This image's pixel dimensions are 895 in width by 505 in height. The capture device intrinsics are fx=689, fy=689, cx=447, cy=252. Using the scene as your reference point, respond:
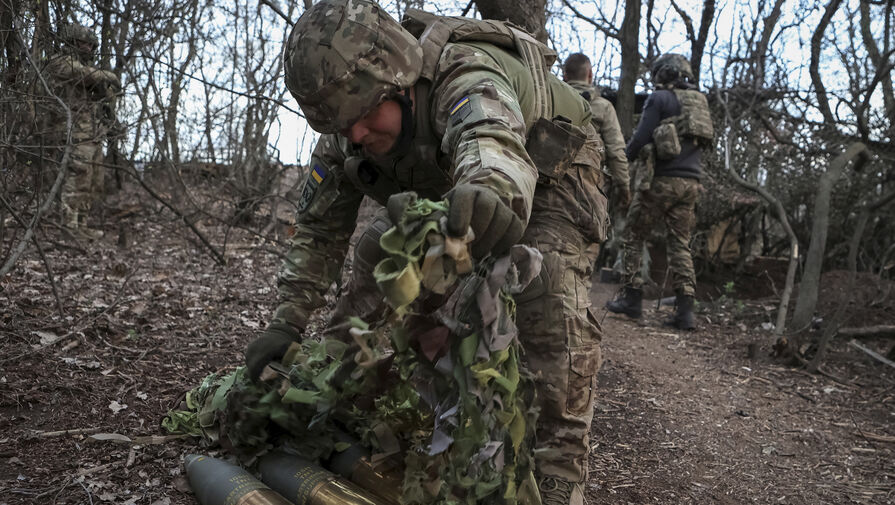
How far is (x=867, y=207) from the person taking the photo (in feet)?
16.7

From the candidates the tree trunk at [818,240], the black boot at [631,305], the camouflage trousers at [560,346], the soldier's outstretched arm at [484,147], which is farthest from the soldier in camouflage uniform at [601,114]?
the soldier's outstretched arm at [484,147]

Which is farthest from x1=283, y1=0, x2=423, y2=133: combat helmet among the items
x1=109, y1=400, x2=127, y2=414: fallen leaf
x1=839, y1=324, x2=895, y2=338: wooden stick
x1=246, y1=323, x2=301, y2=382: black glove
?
x1=839, y1=324, x2=895, y2=338: wooden stick

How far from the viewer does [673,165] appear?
19.6ft

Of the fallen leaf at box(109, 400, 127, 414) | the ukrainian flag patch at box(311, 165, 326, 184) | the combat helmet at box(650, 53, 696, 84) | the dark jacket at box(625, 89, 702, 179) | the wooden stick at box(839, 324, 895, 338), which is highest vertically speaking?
the combat helmet at box(650, 53, 696, 84)

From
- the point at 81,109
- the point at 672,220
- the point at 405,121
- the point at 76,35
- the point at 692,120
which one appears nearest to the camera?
the point at 405,121

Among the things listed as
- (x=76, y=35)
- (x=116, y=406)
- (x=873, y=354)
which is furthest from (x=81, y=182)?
(x=873, y=354)

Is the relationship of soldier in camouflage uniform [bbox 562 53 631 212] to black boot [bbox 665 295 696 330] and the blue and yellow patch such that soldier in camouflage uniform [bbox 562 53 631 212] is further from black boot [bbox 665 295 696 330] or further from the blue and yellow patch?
the blue and yellow patch

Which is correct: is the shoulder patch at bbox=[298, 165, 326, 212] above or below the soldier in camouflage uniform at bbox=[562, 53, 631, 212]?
below

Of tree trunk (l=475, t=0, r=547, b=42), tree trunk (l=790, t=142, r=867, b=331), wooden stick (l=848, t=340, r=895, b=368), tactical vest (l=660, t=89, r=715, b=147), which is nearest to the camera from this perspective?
tree trunk (l=475, t=0, r=547, b=42)

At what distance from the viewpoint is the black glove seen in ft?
7.70

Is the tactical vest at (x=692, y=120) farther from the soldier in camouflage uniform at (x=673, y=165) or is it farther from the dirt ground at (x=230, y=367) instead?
the dirt ground at (x=230, y=367)

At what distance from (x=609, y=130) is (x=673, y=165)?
826 mm

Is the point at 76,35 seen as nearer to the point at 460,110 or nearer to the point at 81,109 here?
the point at 81,109

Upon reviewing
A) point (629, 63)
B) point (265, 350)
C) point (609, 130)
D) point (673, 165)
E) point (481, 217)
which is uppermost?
point (629, 63)
